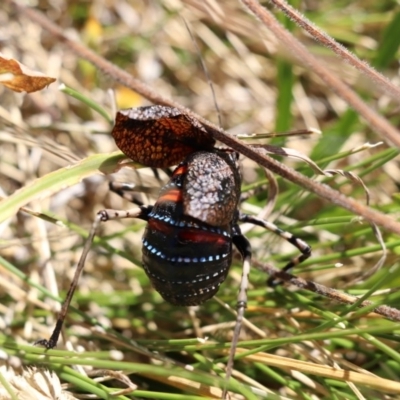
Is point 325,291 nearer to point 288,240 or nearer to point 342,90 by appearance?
point 288,240

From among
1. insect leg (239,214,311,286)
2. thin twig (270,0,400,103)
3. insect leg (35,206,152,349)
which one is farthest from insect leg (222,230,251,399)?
thin twig (270,0,400,103)

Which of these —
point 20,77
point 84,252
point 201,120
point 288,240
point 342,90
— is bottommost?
point 84,252

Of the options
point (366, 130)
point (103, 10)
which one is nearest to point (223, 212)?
point (366, 130)

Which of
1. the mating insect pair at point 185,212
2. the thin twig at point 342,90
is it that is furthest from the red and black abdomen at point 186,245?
the thin twig at point 342,90

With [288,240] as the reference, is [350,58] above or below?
above

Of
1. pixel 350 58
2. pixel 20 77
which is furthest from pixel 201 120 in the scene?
pixel 20 77

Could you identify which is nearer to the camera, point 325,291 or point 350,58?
point 350,58
